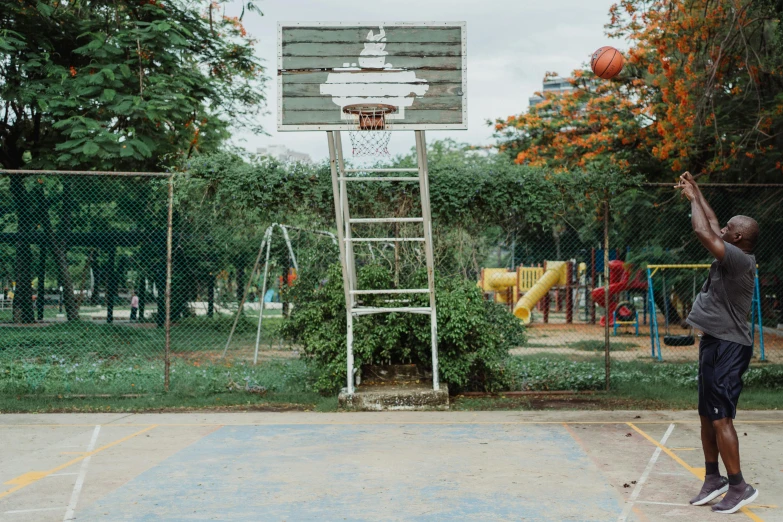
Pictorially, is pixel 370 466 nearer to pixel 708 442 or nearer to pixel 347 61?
pixel 708 442

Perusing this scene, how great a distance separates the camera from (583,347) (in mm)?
15984

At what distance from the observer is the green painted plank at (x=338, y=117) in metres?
8.38

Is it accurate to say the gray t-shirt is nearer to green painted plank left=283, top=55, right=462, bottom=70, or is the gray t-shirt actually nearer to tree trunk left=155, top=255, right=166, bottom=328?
green painted plank left=283, top=55, right=462, bottom=70

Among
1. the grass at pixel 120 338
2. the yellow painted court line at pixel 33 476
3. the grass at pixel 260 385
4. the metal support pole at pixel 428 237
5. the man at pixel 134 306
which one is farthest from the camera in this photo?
the man at pixel 134 306

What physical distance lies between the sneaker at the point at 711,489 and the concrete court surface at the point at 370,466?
94mm

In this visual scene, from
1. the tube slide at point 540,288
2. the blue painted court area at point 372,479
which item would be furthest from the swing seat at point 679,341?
the blue painted court area at point 372,479

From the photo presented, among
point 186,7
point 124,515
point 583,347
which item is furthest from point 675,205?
point 124,515

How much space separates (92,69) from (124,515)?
10.3 meters

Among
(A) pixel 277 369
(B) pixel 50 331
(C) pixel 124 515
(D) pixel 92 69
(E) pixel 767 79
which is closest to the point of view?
(C) pixel 124 515

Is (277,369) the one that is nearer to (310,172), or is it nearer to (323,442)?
(310,172)

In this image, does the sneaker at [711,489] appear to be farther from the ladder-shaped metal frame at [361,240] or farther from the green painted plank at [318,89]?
the green painted plank at [318,89]

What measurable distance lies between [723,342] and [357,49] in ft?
16.1

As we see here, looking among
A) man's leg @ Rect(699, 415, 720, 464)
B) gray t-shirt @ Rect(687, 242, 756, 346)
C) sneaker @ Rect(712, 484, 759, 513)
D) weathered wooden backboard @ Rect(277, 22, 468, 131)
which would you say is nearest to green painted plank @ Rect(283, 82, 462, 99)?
weathered wooden backboard @ Rect(277, 22, 468, 131)

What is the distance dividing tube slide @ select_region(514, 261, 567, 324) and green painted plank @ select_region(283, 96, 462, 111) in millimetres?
13396
